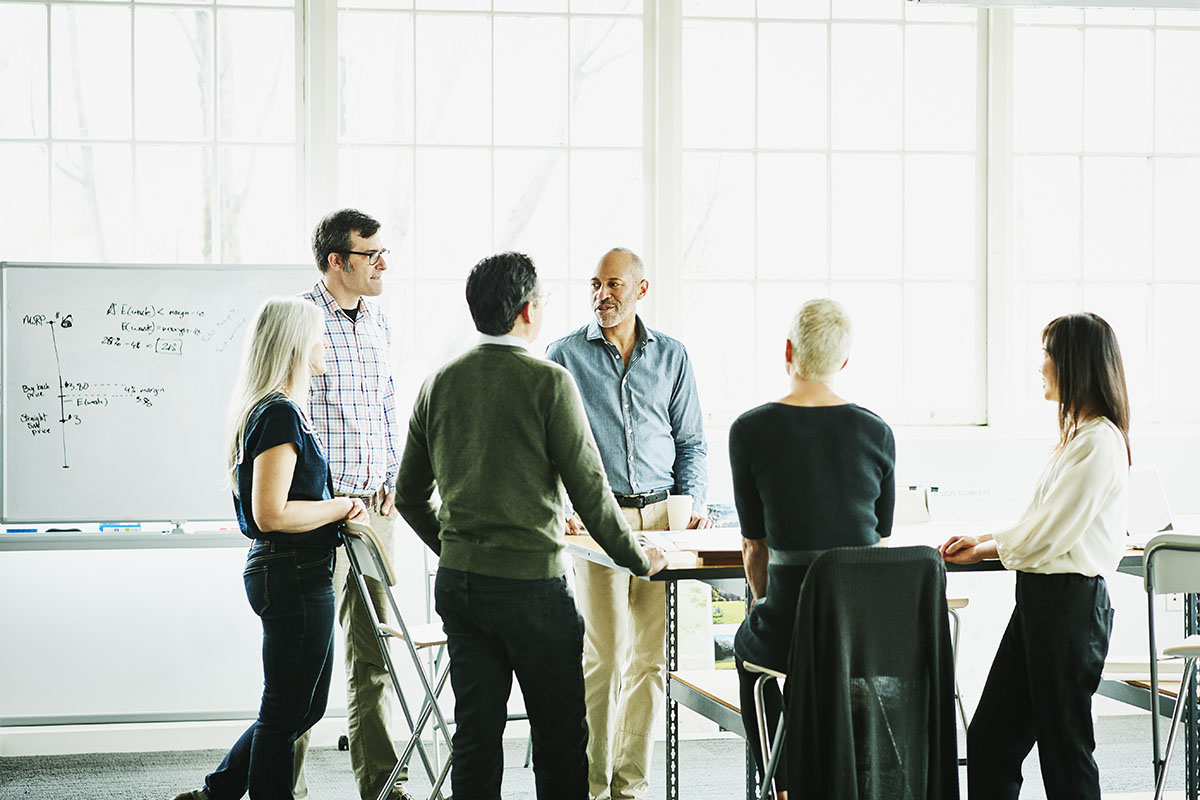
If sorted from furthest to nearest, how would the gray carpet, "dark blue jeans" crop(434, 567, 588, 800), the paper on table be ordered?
the gray carpet → the paper on table → "dark blue jeans" crop(434, 567, 588, 800)

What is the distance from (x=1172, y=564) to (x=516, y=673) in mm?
1643

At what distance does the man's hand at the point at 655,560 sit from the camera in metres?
2.85

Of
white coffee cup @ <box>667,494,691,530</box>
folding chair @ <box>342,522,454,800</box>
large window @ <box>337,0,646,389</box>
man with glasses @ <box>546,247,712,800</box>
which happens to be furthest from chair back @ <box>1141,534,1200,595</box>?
large window @ <box>337,0,646,389</box>

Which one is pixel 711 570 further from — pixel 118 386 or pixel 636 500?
pixel 118 386

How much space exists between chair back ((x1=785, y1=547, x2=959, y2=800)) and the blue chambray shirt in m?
1.45

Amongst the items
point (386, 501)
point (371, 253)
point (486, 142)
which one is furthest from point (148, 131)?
point (386, 501)

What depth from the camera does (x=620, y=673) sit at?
12.8 feet

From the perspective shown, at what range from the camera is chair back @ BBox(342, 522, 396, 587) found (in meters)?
3.10

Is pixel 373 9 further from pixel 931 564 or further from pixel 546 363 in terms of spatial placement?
pixel 931 564

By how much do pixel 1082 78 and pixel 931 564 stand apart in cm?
361

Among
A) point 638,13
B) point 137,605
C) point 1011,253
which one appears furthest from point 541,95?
point 137,605

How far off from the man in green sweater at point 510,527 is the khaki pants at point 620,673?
1091 mm

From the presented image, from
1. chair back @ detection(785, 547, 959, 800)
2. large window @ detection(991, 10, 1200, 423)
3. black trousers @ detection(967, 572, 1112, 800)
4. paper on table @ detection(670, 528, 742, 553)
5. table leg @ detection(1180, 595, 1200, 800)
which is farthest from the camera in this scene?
large window @ detection(991, 10, 1200, 423)

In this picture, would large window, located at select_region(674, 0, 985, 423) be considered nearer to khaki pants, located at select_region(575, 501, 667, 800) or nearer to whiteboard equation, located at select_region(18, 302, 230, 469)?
khaki pants, located at select_region(575, 501, 667, 800)
